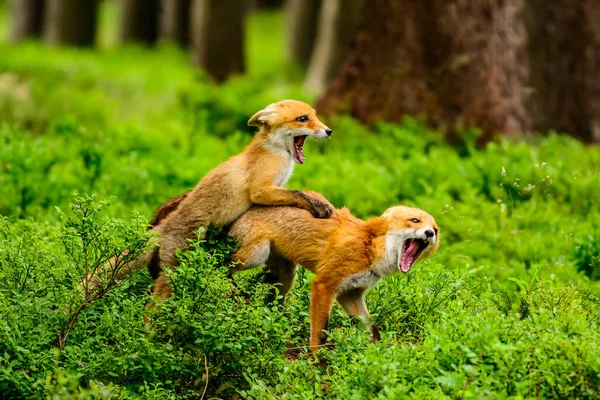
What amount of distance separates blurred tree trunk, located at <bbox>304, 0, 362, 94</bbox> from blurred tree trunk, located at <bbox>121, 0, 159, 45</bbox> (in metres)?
9.58

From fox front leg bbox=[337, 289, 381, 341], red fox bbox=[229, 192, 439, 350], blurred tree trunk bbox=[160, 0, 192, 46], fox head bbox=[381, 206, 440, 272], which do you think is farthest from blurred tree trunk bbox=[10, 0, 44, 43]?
fox head bbox=[381, 206, 440, 272]

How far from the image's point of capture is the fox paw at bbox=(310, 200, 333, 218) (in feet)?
23.0

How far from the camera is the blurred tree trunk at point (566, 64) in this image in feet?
48.7

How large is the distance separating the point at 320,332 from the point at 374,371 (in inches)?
35.5

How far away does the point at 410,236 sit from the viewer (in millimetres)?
6637

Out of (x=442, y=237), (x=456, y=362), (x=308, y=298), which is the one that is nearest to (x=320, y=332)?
(x=308, y=298)

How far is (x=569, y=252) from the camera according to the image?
30.2ft

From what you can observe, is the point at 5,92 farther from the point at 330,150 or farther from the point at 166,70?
the point at 166,70

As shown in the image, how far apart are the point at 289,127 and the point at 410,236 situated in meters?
1.35

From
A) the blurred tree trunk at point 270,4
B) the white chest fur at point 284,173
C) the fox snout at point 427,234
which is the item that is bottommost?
the blurred tree trunk at point 270,4

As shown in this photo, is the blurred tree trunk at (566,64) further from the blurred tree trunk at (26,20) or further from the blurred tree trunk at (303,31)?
the blurred tree trunk at (26,20)

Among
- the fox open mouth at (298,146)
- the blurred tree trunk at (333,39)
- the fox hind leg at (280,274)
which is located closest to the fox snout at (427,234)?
the fox hind leg at (280,274)

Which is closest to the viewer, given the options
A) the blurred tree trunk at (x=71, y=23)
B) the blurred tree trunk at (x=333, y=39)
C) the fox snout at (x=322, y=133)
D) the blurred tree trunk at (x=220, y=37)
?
the fox snout at (x=322, y=133)

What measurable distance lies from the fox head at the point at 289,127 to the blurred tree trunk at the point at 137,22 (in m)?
22.5
